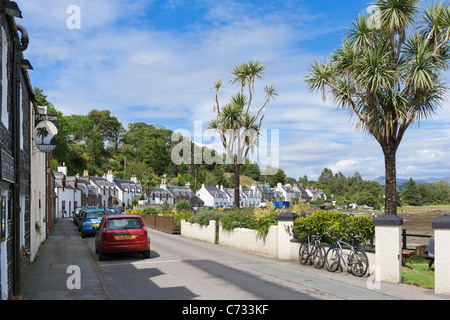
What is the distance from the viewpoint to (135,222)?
15.0m

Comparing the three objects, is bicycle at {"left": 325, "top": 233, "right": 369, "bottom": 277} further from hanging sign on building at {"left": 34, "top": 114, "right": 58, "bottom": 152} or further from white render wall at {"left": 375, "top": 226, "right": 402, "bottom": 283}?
hanging sign on building at {"left": 34, "top": 114, "right": 58, "bottom": 152}

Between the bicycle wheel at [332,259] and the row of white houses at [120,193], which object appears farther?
the row of white houses at [120,193]

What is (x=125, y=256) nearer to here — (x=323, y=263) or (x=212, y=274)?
(x=212, y=274)

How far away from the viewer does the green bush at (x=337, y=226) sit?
12198mm

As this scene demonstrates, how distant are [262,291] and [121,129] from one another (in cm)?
12049

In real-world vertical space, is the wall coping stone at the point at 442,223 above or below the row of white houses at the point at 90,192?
above

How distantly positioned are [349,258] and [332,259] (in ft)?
2.71

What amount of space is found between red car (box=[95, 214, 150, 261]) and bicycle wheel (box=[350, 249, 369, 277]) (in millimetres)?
7121

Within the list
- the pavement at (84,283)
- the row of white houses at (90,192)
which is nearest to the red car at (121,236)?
the pavement at (84,283)

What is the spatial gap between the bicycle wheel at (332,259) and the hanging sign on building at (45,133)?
30.4 ft

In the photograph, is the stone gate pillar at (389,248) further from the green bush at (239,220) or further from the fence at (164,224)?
the fence at (164,224)

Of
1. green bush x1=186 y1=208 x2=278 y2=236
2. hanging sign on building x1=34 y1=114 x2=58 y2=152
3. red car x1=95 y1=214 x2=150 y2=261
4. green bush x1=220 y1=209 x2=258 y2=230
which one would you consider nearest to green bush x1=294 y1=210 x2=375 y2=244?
green bush x1=186 y1=208 x2=278 y2=236

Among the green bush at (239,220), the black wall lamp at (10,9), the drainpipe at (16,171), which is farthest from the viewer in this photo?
the green bush at (239,220)
